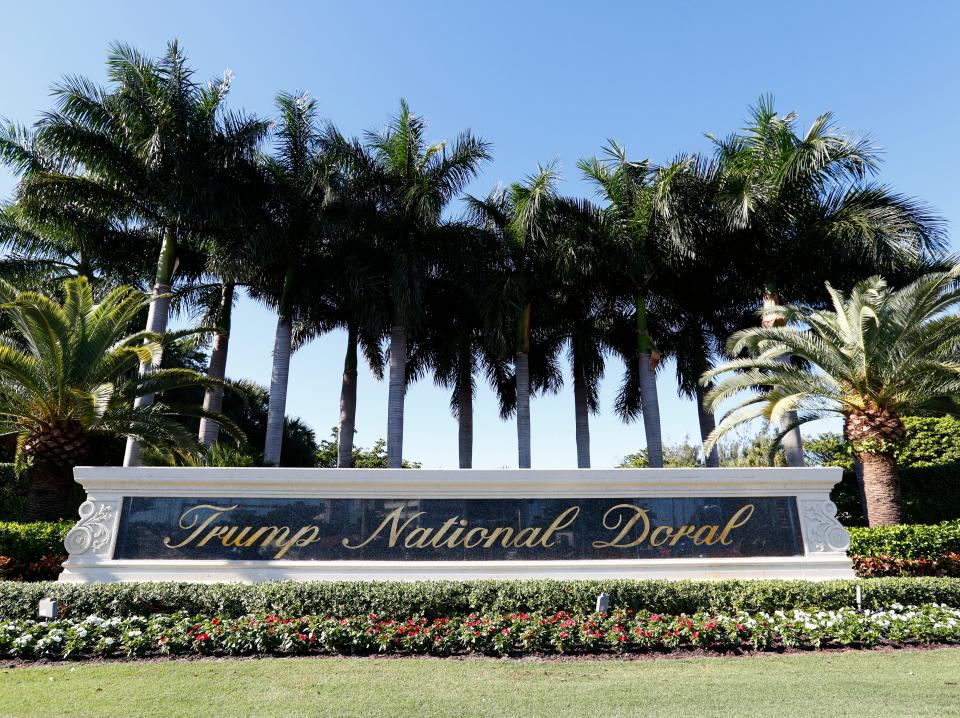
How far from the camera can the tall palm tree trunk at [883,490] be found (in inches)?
529

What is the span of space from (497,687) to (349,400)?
1750 centimetres

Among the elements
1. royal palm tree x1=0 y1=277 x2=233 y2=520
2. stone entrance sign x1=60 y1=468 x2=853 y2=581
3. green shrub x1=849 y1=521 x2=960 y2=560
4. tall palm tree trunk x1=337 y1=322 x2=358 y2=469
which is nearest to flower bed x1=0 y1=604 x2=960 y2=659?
stone entrance sign x1=60 y1=468 x2=853 y2=581

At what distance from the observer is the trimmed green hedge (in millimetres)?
9094

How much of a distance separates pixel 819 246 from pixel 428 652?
17.1 metres

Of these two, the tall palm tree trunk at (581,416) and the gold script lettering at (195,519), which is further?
the tall palm tree trunk at (581,416)

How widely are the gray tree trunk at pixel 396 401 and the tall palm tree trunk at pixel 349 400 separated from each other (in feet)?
9.19

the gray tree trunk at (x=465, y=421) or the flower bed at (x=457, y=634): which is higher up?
the gray tree trunk at (x=465, y=421)

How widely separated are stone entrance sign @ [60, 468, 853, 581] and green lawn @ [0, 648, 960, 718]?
280cm

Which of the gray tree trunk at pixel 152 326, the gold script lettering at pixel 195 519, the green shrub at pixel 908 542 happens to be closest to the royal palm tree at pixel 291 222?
the gray tree trunk at pixel 152 326

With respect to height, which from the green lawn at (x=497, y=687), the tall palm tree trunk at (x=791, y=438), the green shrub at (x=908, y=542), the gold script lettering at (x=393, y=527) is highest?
the tall palm tree trunk at (x=791, y=438)

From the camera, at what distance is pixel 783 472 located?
37.3ft

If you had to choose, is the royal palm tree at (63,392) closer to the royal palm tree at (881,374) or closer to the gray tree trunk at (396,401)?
the gray tree trunk at (396,401)

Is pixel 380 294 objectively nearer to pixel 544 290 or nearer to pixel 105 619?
pixel 544 290

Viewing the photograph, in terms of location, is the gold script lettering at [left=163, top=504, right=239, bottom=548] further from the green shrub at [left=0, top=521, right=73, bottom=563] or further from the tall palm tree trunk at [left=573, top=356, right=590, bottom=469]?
the tall palm tree trunk at [left=573, top=356, right=590, bottom=469]
